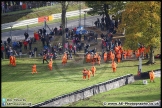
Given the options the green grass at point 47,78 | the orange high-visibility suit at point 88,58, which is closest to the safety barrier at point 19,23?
the green grass at point 47,78

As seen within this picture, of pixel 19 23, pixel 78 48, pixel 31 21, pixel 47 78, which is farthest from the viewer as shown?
pixel 31 21

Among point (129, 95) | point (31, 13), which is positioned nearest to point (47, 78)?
point (129, 95)

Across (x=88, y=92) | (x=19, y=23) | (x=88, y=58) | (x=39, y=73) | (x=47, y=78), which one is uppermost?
(x=19, y=23)

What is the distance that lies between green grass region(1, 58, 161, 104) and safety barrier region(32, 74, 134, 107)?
2245mm

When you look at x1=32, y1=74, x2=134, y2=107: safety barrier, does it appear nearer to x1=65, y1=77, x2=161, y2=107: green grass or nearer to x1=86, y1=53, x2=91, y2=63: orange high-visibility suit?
x1=65, y1=77, x2=161, y2=107: green grass

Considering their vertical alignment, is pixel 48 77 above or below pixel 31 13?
below

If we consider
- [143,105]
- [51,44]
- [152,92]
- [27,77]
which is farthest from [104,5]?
[143,105]

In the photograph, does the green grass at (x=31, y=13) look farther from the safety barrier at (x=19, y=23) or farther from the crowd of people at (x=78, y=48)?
the crowd of people at (x=78, y=48)

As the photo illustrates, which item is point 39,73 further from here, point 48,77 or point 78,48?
point 78,48

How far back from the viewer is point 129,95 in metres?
33.4

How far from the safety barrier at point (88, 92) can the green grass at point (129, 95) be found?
1.00ft

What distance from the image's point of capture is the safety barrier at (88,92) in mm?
29906

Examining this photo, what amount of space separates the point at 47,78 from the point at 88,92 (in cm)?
752

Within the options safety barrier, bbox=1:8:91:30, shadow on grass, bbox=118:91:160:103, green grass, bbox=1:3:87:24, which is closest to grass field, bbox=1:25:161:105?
shadow on grass, bbox=118:91:160:103
